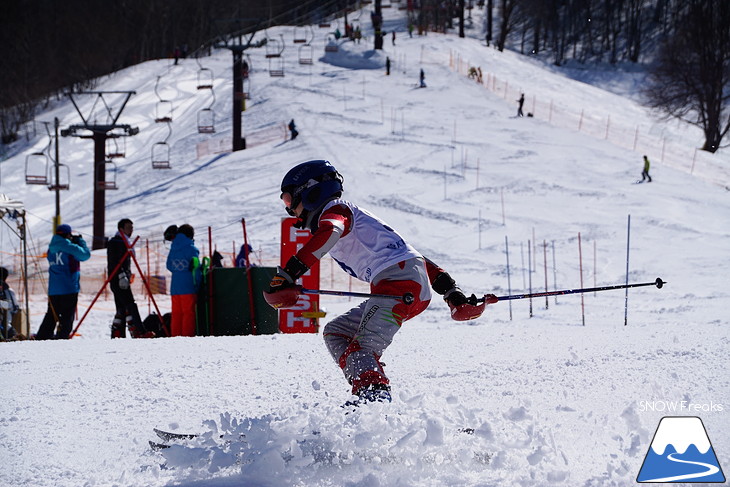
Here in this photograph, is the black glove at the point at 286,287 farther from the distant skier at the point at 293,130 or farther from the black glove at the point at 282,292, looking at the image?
the distant skier at the point at 293,130

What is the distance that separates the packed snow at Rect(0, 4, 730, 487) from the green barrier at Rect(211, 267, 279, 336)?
4.84 feet

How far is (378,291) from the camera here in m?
3.60

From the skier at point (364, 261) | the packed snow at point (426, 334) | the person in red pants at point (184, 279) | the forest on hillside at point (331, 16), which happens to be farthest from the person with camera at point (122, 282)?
the forest on hillside at point (331, 16)

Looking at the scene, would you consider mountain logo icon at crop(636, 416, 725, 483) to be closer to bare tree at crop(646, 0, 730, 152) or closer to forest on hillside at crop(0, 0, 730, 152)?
bare tree at crop(646, 0, 730, 152)

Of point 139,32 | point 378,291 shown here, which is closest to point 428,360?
point 378,291

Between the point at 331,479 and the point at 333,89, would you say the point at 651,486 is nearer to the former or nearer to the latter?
the point at 331,479

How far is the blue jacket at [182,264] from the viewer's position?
8664 mm

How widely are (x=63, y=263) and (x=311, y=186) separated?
19.8ft

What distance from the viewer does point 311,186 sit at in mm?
3621

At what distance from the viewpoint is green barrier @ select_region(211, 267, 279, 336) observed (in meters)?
8.95

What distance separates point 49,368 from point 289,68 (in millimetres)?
42468

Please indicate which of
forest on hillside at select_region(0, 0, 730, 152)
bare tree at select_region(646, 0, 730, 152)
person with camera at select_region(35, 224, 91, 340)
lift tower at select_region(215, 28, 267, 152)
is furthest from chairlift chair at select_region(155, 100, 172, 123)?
person with camera at select_region(35, 224, 91, 340)

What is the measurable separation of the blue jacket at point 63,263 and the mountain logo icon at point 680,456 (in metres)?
7.08

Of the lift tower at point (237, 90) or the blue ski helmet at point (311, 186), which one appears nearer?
the blue ski helmet at point (311, 186)
